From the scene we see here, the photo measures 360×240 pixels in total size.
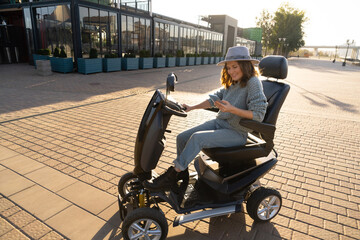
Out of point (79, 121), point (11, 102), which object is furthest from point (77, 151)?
point (11, 102)

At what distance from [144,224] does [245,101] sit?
1368mm

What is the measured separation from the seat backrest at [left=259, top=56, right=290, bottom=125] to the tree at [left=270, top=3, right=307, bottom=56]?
2205 inches

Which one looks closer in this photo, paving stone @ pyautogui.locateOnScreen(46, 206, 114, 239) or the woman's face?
paving stone @ pyautogui.locateOnScreen(46, 206, 114, 239)

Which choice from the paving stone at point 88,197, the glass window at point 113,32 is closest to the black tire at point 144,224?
the paving stone at point 88,197

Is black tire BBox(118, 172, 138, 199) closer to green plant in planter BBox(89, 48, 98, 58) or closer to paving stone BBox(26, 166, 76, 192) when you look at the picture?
paving stone BBox(26, 166, 76, 192)

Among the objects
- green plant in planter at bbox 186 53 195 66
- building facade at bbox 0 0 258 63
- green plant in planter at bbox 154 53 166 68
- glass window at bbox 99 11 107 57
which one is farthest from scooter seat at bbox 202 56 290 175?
green plant in planter at bbox 186 53 195 66

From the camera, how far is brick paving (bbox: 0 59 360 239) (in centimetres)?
214

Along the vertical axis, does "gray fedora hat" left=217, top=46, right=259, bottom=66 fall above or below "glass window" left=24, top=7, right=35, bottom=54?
below

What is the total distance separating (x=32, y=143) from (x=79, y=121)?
1.26 m

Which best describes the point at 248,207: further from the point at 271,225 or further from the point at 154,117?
the point at 154,117

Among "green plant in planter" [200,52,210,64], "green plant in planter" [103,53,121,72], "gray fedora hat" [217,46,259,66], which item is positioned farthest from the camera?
"green plant in planter" [200,52,210,64]

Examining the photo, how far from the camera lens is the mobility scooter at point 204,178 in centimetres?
189

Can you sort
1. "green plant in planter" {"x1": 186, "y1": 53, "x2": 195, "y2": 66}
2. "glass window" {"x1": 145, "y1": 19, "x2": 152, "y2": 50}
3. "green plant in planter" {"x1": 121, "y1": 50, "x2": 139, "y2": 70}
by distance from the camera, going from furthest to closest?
"green plant in planter" {"x1": 186, "y1": 53, "x2": 195, "y2": 66} < "glass window" {"x1": 145, "y1": 19, "x2": 152, "y2": 50} < "green plant in planter" {"x1": 121, "y1": 50, "x2": 139, "y2": 70}

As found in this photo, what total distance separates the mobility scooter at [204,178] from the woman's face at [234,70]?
1.22 ft
